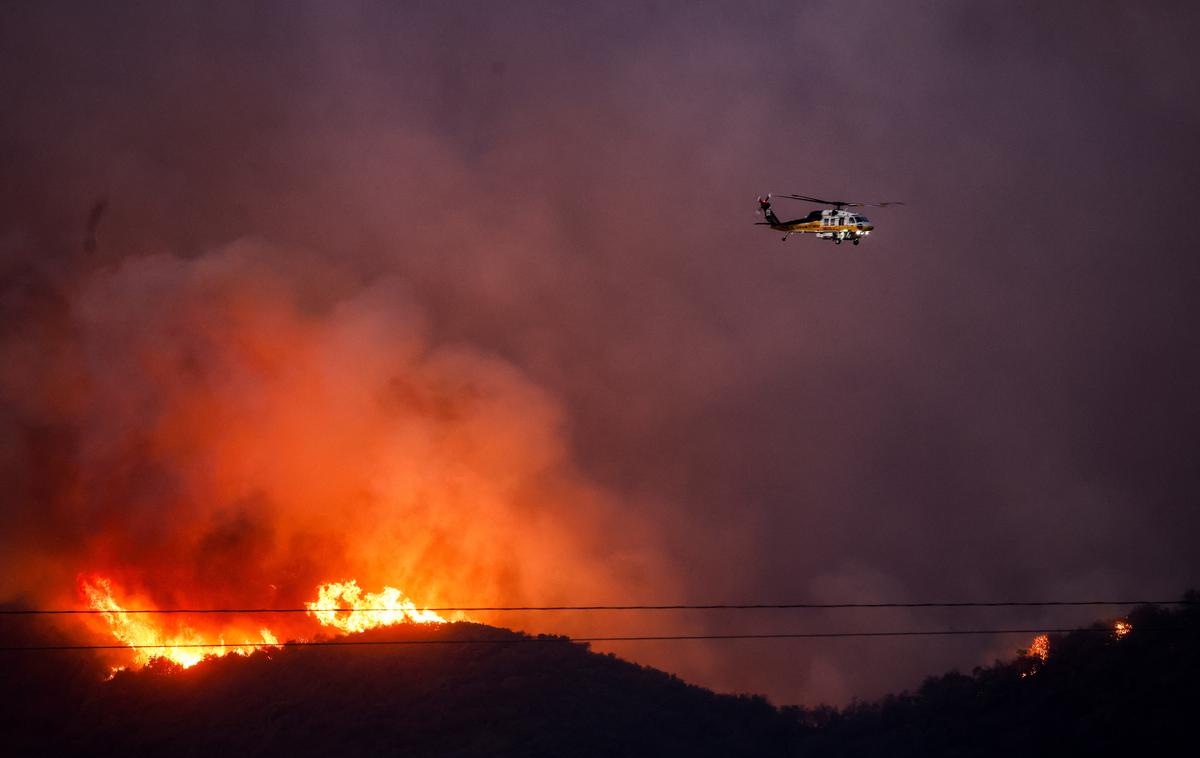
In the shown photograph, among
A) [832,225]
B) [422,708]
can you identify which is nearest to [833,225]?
[832,225]

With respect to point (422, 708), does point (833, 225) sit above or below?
above

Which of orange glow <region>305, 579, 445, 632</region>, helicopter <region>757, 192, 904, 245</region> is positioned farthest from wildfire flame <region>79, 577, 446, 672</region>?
helicopter <region>757, 192, 904, 245</region>

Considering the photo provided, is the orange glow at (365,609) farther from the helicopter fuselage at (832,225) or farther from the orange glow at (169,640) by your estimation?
the helicopter fuselage at (832,225)

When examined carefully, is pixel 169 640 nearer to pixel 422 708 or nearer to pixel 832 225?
pixel 422 708

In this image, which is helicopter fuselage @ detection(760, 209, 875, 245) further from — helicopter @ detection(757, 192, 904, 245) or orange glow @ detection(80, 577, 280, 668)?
orange glow @ detection(80, 577, 280, 668)

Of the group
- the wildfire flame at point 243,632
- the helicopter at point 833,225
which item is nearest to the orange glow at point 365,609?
the wildfire flame at point 243,632

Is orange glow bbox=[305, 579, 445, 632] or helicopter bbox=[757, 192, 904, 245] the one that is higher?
A: helicopter bbox=[757, 192, 904, 245]

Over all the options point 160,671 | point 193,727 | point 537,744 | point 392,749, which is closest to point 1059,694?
point 537,744

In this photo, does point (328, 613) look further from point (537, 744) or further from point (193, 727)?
point (537, 744)
